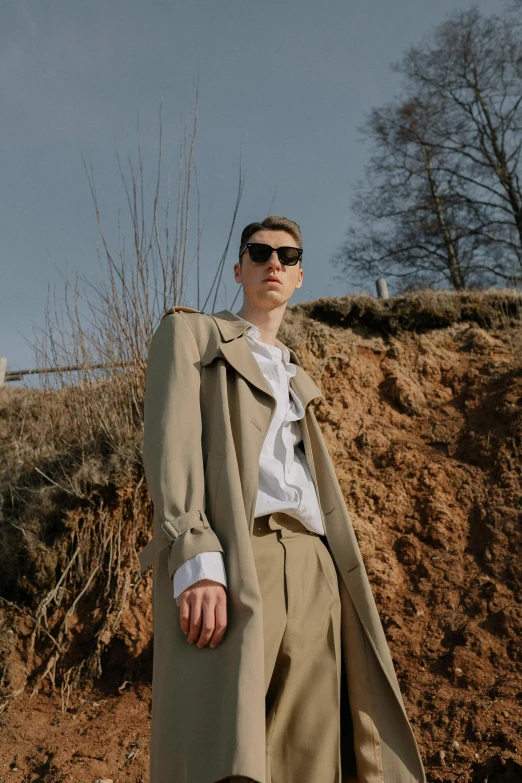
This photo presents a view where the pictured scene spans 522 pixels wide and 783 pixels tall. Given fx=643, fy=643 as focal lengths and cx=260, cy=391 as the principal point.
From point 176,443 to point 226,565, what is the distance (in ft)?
1.16

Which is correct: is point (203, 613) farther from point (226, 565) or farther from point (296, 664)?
point (296, 664)

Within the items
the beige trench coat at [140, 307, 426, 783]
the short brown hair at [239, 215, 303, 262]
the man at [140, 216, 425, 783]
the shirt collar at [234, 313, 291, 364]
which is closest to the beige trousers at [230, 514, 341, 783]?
the man at [140, 216, 425, 783]

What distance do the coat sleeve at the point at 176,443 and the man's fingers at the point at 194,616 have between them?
0.29 ft

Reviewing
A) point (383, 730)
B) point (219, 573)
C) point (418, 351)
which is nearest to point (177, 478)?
point (219, 573)

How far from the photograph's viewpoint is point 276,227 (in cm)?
231

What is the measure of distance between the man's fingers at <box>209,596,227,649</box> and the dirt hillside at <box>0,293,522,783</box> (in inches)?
76.5

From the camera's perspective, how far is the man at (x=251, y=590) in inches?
58.7

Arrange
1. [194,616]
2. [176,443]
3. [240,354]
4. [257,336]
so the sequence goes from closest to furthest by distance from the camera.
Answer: [194,616] < [176,443] < [240,354] < [257,336]

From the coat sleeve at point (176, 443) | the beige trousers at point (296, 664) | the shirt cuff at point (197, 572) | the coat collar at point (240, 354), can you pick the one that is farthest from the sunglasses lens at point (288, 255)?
the shirt cuff at point (197, 572)

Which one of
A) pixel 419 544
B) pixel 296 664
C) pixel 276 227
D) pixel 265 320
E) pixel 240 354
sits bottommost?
pixel 419 544

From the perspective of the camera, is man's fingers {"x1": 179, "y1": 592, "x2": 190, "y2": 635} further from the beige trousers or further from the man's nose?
the man's nose

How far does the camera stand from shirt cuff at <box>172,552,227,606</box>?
5.04 ft

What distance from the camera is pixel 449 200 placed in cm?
1536

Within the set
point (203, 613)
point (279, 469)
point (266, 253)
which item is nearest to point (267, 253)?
point (266, 253)
